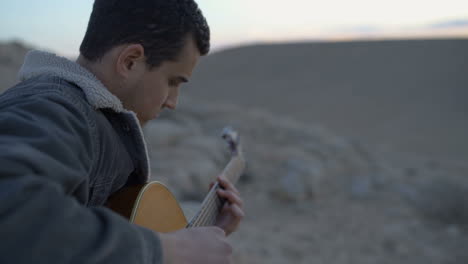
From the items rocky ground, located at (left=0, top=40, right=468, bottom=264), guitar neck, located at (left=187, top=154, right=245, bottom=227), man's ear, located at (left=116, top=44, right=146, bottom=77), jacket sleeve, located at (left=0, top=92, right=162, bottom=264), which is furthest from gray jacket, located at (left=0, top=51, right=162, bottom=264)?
rocky ground, located at (left=0, top=40, right=468, bottom=264)

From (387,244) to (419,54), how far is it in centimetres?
3485

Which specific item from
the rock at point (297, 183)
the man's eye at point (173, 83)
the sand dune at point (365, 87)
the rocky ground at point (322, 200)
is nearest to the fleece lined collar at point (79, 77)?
Answer: the man's eye at point (173, 83)

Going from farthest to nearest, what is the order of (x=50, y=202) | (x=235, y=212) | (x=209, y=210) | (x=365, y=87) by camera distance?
(x=365, y=87) → (x=235, y=212) → (x=209, y=210) → (x=50, y=202)

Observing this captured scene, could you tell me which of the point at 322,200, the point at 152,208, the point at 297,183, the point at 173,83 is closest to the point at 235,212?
the point at 152,208

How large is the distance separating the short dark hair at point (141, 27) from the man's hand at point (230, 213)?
0.87 meters

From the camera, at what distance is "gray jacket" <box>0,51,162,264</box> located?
79 centimetres

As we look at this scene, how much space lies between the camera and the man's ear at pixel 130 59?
1349 mm

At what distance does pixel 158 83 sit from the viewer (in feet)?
4.78

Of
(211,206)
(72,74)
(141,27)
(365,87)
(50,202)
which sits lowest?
(50,202)

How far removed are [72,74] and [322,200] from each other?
5.79 meters

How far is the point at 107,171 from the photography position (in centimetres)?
126

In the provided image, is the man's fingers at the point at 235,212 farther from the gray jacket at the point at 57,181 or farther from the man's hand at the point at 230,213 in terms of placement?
the gray jacket at the point at 57,181

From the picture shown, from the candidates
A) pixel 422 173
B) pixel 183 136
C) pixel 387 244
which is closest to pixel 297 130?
pixel 422 173

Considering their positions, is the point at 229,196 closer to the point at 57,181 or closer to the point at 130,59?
the point at 130,59
